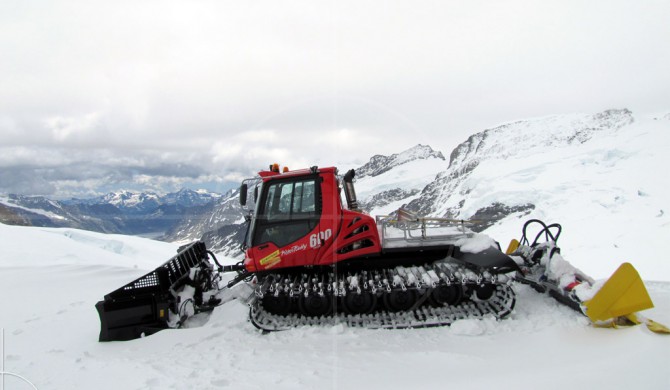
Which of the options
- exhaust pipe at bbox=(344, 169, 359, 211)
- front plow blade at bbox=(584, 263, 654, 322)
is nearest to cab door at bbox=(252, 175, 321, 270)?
exhaust pipe at bbox=(344, 169, 359, 211)

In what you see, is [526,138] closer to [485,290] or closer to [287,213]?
[485,290]

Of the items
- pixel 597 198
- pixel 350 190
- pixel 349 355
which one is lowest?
pixel 597 198

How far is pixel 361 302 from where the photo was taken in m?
6.07

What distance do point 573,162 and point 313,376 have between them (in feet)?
198

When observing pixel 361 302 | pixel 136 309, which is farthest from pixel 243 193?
pixel 361 302

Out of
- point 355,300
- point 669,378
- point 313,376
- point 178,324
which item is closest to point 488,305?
point 355,300

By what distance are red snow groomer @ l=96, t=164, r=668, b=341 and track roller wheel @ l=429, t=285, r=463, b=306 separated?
0.01m

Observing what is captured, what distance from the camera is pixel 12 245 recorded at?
12.5 metres

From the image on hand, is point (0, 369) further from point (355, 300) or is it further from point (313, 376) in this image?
point (355, 300)

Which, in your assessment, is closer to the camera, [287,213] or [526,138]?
[287,213]

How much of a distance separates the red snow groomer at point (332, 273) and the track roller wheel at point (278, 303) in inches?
0.6

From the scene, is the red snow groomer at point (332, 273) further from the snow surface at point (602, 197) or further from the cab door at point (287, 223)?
the snow surface at point (602, 197)

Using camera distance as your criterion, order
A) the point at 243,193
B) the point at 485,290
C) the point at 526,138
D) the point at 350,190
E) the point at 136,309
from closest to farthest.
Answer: the point at 485,290, the point at 136,309, the point at 243,193, the point at 350,190, the point at 526,138

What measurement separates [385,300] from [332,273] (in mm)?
1009
